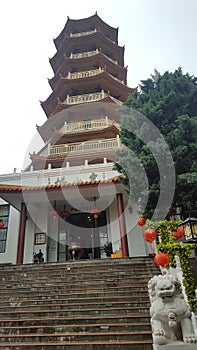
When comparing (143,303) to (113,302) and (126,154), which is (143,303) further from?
(126,154)

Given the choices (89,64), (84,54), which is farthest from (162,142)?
(84,54)

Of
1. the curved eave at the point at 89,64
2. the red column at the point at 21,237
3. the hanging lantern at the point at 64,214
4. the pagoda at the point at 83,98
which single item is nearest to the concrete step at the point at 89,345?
the red column at the point at 21,237

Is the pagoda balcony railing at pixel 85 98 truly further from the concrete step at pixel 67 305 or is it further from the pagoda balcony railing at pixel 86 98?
the concrete step at pixel 67 305

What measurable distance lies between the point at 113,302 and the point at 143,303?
53 centimetres

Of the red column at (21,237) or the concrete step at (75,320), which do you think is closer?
the concrete step at (75,320)

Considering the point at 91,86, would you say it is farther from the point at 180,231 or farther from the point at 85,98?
the point at 180,231

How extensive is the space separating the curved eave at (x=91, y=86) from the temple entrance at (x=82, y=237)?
8105 mm

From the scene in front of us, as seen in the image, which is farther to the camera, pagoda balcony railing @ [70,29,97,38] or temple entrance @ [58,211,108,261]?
pagoda balcony railing @ [70,29,97,38]

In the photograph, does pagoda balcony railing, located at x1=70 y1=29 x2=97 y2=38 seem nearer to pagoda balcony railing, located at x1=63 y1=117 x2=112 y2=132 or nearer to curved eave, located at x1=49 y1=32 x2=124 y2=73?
curved eave, located at x1=49 y1=32 x2=124 y2=73

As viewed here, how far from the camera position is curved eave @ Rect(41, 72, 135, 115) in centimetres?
1441

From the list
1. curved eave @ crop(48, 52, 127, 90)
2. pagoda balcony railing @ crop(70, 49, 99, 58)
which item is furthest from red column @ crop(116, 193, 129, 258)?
pagoda balcony railing @ crop(70, 49, 99, 58)

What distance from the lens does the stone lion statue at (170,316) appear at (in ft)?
8.69

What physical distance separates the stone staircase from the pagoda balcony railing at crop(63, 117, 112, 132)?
8.05 meters

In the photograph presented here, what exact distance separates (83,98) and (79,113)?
2.86 ft
